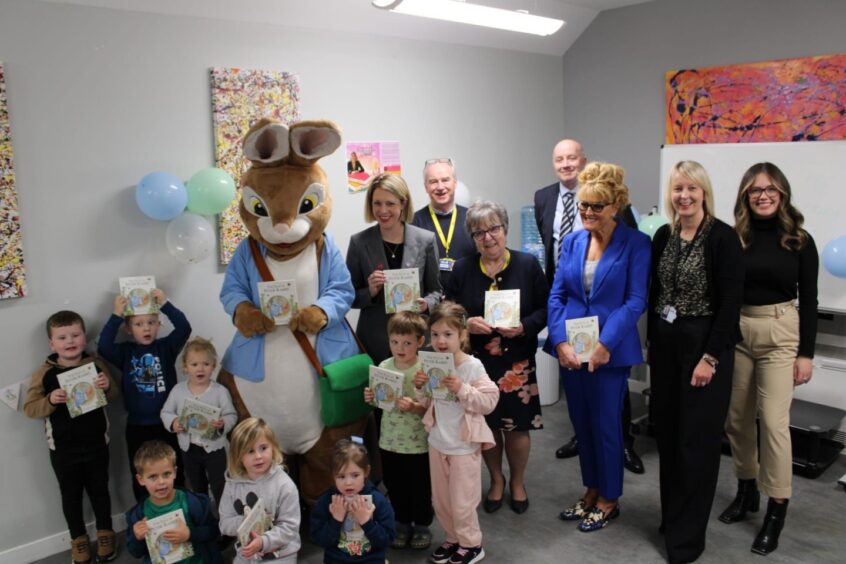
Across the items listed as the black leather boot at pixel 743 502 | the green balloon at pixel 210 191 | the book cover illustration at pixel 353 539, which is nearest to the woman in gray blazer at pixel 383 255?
the green balloon at pixel 210 191

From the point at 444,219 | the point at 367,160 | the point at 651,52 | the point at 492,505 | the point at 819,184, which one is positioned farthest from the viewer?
the point at 651,52

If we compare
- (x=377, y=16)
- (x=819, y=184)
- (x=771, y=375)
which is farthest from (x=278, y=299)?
(x=819, y=184)

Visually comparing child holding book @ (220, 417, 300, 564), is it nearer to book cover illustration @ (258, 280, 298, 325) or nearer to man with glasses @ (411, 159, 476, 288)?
book cover illustration @ (258, 280, 298, 325)

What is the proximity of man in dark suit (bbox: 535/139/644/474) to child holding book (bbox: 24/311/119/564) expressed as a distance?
7.70 ft

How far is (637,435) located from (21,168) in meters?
3.58

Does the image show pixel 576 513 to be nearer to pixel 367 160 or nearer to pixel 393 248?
pixel 393 248

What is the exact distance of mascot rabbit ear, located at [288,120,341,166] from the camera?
10.5ft

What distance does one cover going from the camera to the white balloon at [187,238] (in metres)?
3.50

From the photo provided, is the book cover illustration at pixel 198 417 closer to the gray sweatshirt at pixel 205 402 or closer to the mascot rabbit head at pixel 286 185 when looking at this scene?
the gray sweatshirt at pixel 205 402

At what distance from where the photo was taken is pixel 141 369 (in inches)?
134

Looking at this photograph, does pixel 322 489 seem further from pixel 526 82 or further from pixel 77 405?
pixel 526 82

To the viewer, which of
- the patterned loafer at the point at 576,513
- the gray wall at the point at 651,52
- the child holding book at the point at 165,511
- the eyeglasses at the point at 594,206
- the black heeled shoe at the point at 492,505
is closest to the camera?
the child holding book at the point at 165,511

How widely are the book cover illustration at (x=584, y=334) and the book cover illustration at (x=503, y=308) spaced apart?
23 cm

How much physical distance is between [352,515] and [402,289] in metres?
1.02
